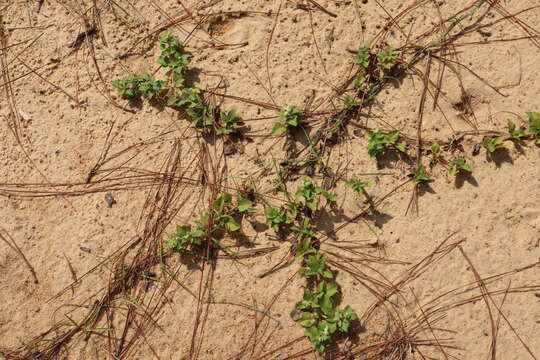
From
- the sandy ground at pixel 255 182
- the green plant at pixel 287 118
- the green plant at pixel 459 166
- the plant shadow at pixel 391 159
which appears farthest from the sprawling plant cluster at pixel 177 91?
the green plant at pixel 459 166

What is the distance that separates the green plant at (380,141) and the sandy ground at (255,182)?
97 millimetres

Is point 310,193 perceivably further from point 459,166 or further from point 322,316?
point 459,166

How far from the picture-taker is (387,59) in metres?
3.21

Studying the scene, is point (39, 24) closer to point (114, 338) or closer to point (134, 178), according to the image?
point (134, 178)

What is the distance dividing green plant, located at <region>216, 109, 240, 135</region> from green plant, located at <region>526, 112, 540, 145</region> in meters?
1.96

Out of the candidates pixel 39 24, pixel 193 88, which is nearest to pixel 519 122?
pixel 193 88

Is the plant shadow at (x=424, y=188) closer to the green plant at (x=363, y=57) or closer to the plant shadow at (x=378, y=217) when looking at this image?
the plant shadow at (x=378, y=217)

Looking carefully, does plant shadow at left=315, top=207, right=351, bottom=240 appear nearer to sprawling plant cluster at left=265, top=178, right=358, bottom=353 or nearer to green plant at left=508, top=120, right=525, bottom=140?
sprawling plant cluster at left=265, top=178, right=358, bottom=353

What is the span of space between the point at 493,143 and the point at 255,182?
63.0 inches

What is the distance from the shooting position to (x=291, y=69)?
11.0ft

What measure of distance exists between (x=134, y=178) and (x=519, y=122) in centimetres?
268

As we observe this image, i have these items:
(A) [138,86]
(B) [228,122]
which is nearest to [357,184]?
(B) [228,122]

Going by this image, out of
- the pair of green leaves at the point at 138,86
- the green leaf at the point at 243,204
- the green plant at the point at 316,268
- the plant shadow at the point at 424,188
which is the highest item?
the pair of green leaves at the point at 138,86

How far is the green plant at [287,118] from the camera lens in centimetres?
319
